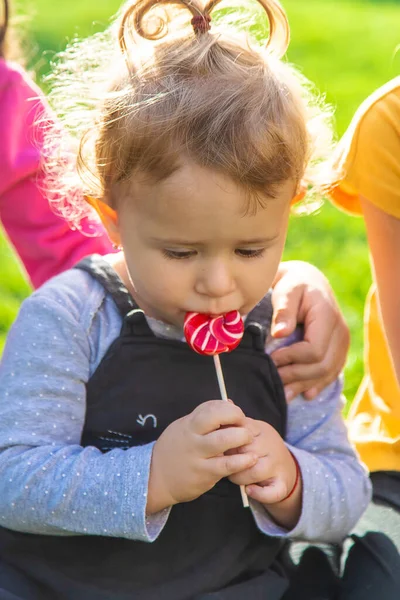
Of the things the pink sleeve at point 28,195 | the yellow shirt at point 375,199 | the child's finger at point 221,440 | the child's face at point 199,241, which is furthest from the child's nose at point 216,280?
the pink sleeve at point 28,195

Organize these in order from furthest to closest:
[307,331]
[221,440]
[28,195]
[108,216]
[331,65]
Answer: [331,65] < [28,195] < [307,331] < [108,216] < [221,440]

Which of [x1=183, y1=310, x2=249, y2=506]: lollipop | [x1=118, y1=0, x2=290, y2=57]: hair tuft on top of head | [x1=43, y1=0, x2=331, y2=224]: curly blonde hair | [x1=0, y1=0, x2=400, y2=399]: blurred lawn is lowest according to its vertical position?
[x1=0, y1=0, x2=400, y2=399]: blurred lawn

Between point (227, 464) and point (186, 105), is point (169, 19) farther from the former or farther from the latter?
point (227, 464)

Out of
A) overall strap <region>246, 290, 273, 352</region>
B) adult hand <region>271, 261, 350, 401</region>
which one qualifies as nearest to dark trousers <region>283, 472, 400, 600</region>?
adult hand <region>271, 261, 350, 401</region>

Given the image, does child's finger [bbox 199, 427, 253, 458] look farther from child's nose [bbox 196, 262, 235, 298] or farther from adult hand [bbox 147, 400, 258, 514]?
child's nose [bbox 196, 262, 235, 298]

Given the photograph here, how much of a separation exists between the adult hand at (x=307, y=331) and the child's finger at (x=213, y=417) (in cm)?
26

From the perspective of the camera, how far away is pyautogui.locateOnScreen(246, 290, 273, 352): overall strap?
1797 mm

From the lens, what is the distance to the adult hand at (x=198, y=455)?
1.56 m

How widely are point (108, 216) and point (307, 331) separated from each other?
432 millimetres

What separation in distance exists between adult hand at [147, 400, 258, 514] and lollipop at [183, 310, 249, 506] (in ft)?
0.23

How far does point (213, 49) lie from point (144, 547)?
0.84 m

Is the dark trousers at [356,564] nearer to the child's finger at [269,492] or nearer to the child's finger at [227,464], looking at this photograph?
the child's finger at [269,492]

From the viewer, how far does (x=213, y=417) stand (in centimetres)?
155

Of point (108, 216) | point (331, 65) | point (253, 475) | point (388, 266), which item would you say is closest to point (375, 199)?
point (388, 266)
